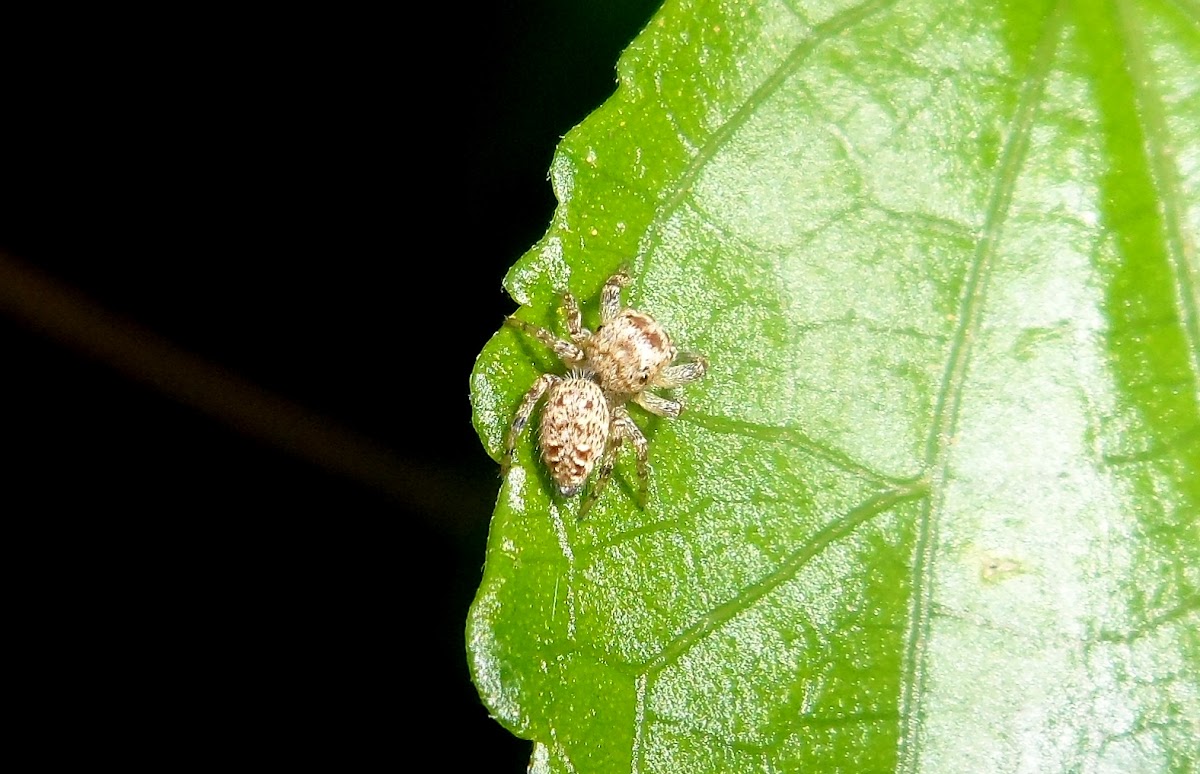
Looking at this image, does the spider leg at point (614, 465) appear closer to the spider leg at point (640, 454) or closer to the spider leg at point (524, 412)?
the spider leg at point (640, 454)

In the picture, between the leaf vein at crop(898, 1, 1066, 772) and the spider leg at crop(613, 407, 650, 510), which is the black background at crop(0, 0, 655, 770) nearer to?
the spider leg at crop(613, 407, 650, 510)

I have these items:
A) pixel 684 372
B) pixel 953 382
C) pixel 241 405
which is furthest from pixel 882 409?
pixel 241 405

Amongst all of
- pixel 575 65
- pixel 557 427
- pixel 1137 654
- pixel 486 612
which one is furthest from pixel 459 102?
pixel 1137 654

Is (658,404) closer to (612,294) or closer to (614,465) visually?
(614,465)

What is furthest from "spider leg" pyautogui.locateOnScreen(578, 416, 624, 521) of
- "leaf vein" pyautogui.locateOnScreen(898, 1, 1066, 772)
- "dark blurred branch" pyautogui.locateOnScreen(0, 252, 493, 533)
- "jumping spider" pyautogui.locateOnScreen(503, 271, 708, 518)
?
"dark blurred branch" pyautogui.locateOnScreen(0, 252, 493, 533)

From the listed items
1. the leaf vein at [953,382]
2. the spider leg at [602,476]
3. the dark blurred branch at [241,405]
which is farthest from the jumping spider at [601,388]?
the dark blurred branch at [241,405]

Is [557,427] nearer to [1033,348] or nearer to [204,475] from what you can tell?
[1033,348]
